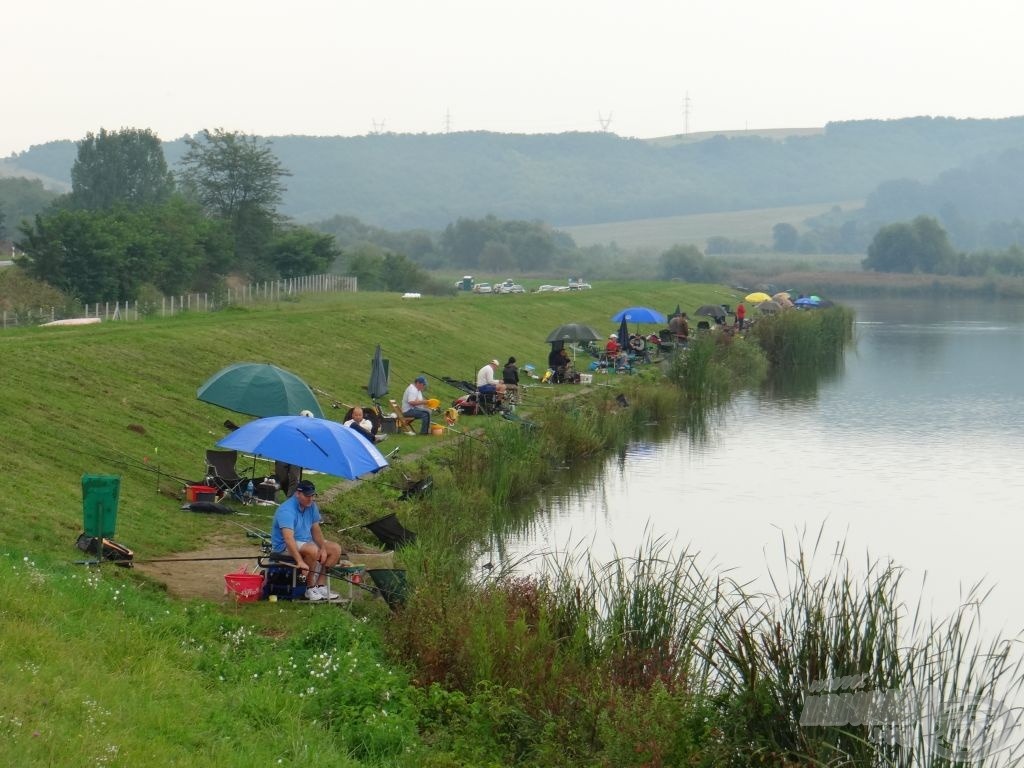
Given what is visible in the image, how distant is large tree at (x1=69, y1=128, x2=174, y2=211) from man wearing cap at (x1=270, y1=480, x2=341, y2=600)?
98.9 meters

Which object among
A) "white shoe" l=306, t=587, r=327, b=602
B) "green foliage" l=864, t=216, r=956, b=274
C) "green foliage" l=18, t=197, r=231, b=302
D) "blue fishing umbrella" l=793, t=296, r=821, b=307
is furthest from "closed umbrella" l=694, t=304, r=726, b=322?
"green foliage" l=864, t=216, r=956, b=274

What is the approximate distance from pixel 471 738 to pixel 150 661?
2656mm

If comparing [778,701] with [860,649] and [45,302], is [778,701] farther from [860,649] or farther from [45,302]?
[45,302]

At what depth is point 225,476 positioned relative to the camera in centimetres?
2005

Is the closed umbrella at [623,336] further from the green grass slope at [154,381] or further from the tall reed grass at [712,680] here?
the tall reed grass at [712,680]

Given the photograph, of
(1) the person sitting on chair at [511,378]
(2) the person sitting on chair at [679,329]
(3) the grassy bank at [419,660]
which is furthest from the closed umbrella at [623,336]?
(3) the grassy bank at [419,660]

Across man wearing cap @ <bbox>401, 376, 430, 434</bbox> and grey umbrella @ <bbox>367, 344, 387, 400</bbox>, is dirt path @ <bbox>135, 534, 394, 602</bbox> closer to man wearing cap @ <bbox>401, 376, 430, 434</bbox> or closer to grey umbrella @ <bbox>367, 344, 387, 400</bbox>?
man wearing cap @ <bbox>401, 376, 430, 434</bbox>

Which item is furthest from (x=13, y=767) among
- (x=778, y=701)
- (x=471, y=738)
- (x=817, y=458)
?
(x=817, y=458)

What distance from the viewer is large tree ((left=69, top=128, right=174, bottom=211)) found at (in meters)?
111

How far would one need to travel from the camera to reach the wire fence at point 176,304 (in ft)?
142

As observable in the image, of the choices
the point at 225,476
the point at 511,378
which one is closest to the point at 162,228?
the point at 511,378

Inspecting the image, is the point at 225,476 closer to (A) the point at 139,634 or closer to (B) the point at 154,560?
(B) the point at 154,560

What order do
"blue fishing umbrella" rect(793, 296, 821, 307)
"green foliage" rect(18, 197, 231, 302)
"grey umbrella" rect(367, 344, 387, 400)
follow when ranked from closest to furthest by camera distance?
"grey umbrella" rect(367, 344, 387, 400) → "green foliage" rect(18, 197, 231, 302) → "blue fishing umbrella" rect(793, 296, 821, 307)

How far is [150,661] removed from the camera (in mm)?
11531
